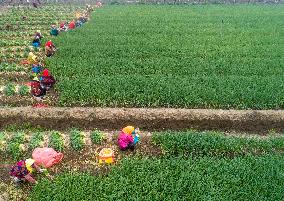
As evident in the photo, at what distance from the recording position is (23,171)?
1154cm

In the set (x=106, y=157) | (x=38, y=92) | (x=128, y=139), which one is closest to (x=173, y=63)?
(x=38, y=92)

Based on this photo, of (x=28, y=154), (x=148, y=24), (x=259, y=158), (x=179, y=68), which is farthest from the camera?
(x=148, y=24)

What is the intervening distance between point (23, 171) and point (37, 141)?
2.18m

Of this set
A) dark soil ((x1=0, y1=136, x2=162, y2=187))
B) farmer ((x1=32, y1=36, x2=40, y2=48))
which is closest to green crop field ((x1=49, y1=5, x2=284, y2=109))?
farmer ((x1=32, y1=36, x2=40, y2=48))

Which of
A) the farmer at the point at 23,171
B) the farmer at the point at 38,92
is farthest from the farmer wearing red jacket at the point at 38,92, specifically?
the farmer at the point at 23,171

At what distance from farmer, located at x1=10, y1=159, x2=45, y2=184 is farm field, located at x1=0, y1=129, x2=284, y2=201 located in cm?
32

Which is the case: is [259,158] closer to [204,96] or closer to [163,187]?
[163,187]

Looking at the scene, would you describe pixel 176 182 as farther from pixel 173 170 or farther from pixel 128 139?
pixel 128 139

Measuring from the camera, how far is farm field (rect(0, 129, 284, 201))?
35.4 ft

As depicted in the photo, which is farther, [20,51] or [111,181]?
[20,51]

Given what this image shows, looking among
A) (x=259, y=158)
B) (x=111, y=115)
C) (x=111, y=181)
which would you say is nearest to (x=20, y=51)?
(x=111, y=115)

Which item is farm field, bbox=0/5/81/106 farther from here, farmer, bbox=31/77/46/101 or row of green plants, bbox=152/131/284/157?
row of green plants, bbox=152/131/284/157

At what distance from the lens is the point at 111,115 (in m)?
16.1

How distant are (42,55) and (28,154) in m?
11.2
